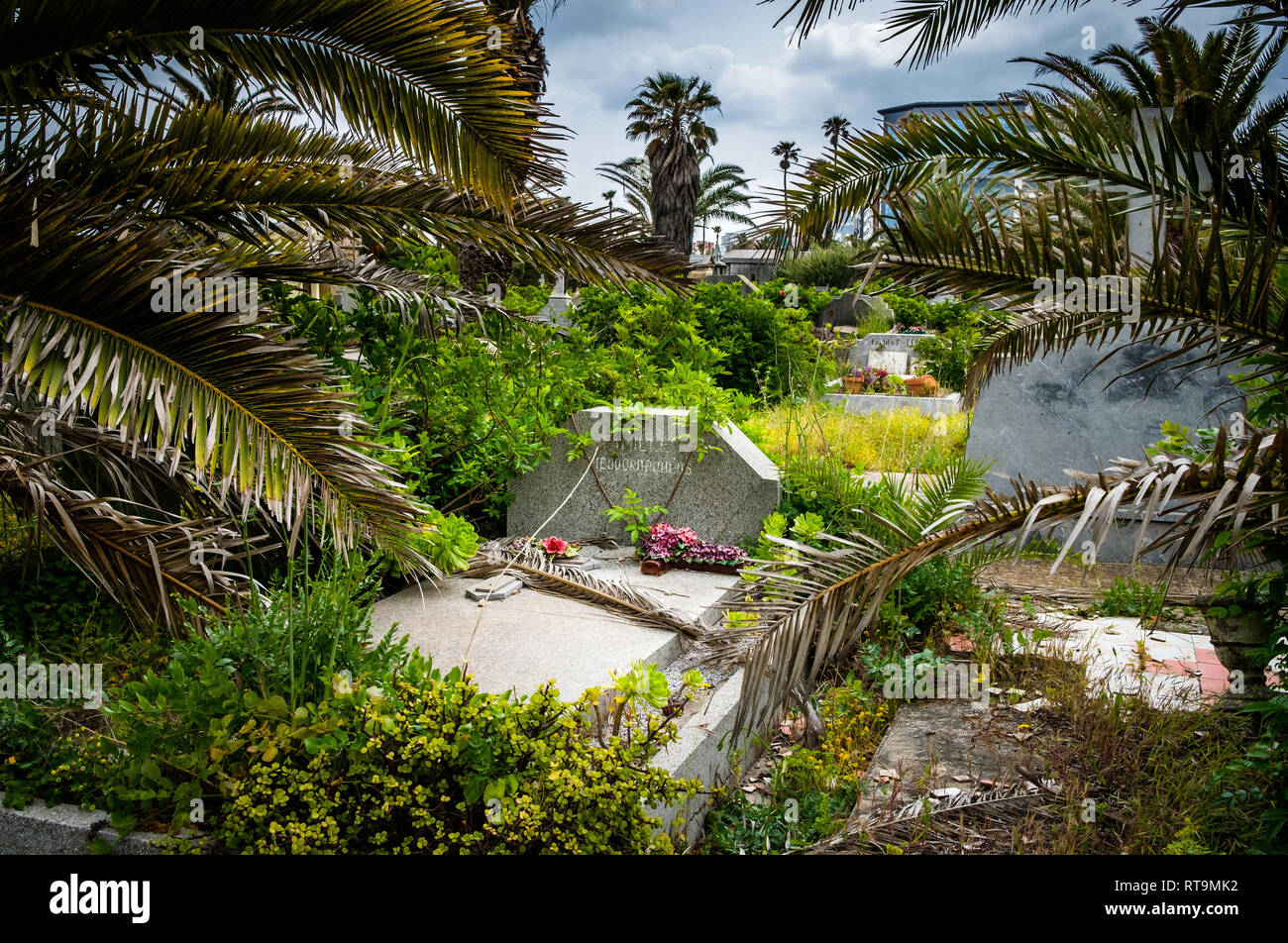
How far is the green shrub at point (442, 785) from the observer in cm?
256

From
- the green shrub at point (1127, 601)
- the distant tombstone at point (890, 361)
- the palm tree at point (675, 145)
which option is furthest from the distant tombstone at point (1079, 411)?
the palm tree at point (675, 145)

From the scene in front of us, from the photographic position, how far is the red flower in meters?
5.78

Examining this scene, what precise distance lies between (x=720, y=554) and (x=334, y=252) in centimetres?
294

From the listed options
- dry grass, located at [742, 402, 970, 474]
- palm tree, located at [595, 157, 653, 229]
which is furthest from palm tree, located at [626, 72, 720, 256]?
dry grass, located at [742, 402, 970, 474]

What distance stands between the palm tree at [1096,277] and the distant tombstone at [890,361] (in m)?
10.8

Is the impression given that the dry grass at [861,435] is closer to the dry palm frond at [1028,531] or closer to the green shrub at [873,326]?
the dry palm frond at [1028,531]

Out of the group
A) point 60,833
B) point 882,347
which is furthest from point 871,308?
point 60,833

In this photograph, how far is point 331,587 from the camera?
337 centimetres

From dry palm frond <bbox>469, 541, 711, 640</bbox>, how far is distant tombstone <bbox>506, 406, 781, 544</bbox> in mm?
661

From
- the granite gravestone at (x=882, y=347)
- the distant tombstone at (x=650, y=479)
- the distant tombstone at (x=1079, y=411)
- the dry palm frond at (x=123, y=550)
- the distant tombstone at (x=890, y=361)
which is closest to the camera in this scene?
the dry palm frond at (x=123, y=550)
